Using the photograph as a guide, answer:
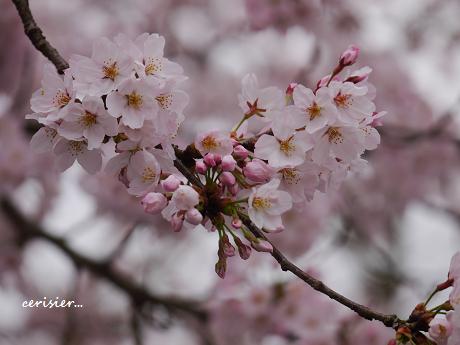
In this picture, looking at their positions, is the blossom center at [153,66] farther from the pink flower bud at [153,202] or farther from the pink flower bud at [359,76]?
the pink flower bud at [359,76]

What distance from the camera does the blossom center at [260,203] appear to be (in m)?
1.36

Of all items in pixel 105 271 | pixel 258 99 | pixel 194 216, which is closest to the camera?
pixel 194 216

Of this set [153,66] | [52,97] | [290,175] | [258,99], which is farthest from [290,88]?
[52,97]

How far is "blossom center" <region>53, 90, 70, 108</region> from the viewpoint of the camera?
1396 millimetres

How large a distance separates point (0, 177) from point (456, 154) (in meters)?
3.38

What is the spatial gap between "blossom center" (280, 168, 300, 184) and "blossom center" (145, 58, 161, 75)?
0.34 meters

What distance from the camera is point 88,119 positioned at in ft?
4.45

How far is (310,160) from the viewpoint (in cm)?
144

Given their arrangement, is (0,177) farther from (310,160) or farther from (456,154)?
(456,154)

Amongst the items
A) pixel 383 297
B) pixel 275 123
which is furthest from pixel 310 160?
pixel 383 297

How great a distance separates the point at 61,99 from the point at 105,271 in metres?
2.55

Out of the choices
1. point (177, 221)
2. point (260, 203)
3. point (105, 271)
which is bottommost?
point (177, 221)

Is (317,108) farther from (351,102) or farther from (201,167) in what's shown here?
(201,167)

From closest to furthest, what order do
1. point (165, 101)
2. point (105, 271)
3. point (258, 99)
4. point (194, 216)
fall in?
point (194, 216)
point (165, 101)
point (258, 99)
point (105, 271)
